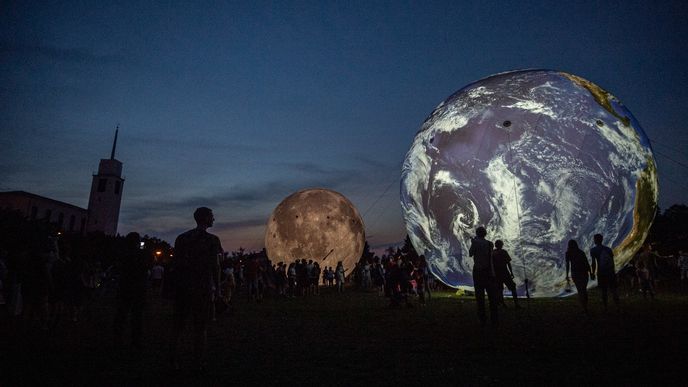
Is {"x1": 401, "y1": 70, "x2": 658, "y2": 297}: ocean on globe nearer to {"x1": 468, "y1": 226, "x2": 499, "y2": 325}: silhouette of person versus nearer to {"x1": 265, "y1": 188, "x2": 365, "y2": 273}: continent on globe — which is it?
{"x1": 468, "y1": 226, "x2": 499, "y2": 325}: silhouette of person

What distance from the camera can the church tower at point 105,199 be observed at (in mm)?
92000

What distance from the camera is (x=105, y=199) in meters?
93.2

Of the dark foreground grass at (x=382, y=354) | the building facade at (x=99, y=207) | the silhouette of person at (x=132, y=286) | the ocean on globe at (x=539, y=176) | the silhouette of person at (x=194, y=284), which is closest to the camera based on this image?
the dark foreground grass at (x=382, y=354)

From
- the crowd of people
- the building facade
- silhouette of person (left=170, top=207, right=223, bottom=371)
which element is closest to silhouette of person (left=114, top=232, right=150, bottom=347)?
the crowd of people

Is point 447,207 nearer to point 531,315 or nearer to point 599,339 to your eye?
point 531,315

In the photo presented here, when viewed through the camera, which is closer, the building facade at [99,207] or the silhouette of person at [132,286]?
the silhouette of person at [132,286]

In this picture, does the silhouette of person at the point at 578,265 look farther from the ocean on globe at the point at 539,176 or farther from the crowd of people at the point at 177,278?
the ocean on globe at the point at 539,176

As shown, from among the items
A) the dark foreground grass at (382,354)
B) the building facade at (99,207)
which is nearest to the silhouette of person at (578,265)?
the dark foreground grass at (382,354)

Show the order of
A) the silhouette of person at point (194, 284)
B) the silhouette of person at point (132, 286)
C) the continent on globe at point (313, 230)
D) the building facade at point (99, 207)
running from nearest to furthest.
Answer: the silhouette of person at point (194, 284)
the silhouette of person at point (132, 286)
the continent on globe at point (313, 230)
the building facade at point (99, 207)

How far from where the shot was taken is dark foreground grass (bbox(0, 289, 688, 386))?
387 cm

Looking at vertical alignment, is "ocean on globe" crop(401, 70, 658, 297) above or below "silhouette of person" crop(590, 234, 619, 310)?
above

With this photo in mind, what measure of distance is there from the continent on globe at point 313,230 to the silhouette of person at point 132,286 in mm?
16542

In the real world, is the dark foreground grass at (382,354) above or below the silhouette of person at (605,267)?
below

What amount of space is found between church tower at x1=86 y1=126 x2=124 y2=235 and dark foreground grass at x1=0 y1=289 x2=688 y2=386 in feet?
324
